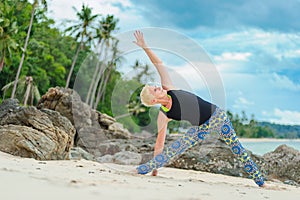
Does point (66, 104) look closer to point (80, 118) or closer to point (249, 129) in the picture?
point (80, 118)

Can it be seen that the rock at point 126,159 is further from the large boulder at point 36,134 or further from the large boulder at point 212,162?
the large boulder at point 212,162

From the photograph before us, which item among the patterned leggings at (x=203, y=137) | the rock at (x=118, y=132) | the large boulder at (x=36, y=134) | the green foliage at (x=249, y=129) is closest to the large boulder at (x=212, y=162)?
the large boulder at (x=36, y=134)

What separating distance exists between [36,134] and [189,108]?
3.10 metres

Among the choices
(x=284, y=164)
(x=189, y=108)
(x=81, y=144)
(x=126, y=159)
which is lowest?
(x=81, y=144)

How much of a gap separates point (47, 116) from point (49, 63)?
34.7 m

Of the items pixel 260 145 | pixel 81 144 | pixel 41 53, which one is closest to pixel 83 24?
pixel 41 53

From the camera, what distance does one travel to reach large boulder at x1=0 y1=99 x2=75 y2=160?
6887mm

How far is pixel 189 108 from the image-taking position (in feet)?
18.1

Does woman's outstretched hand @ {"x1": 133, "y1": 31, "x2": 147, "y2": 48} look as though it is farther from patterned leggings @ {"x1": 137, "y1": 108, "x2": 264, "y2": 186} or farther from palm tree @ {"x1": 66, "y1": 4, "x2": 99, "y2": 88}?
palm tree @ {"x1": 66, "y1": 4, "x2": 99, "y2": 88}

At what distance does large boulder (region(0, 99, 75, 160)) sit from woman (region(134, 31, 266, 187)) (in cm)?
224

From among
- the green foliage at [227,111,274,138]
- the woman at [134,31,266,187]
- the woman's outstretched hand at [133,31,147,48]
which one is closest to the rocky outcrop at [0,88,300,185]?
the woman at [134,31,266,187]

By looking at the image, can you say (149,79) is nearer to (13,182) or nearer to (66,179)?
(66,179)

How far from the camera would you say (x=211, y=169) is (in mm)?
10375

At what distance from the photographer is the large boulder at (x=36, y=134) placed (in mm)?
6887
